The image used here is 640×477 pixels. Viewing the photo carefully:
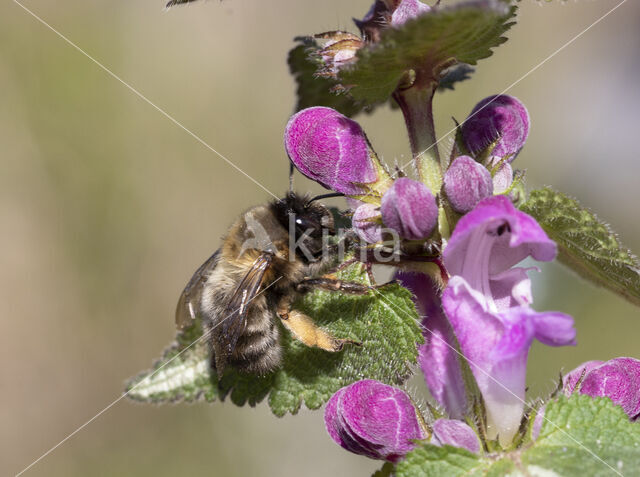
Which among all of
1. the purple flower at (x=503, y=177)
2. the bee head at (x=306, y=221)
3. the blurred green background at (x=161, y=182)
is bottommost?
the blurred green background at (x=161, y=182)

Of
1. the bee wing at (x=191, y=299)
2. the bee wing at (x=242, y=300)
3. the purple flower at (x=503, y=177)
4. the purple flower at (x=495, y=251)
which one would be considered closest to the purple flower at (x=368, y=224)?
the purple flower at (x=495, y=251)

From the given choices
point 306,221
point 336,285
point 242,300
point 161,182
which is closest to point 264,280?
point 242,300

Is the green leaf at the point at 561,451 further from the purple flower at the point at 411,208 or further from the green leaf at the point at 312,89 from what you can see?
the green leaf at the point at 312,89

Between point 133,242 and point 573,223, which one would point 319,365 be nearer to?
point 573,223

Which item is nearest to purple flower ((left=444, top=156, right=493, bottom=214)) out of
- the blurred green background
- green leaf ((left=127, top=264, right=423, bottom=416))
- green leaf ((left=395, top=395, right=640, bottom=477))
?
green leaf ((left=127, top=264, right=423, bottom=416))

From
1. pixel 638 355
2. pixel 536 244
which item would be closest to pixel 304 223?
pixel 536 244

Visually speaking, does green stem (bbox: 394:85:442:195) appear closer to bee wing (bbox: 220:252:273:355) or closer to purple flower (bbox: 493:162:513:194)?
purple flower (bbox: 493:162:513:194)
